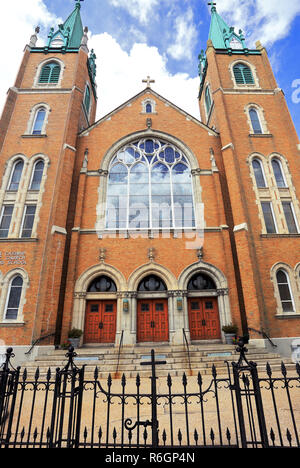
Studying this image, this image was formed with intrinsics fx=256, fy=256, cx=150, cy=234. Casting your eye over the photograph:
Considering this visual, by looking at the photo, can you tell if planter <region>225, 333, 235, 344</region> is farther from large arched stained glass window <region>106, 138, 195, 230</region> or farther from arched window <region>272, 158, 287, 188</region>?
arched window <region>272, 158, 287, 188</region>

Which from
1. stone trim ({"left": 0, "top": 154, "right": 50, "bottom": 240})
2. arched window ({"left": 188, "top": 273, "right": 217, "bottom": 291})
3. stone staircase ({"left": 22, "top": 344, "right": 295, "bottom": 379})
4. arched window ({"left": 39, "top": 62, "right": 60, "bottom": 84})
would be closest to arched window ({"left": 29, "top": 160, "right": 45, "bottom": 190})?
stone trim ({"left": 0, "top": 154, "right": 50, "bottom": 240})

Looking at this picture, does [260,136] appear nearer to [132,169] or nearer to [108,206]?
[132,169]

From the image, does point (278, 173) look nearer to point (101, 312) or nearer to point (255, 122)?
point (255, 122)

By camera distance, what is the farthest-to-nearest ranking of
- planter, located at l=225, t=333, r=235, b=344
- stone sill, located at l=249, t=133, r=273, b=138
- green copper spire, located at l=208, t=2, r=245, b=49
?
green copper spire, located at l=208, t=2, r=245, b=49 → stone sill, located at l=249, t=133, r=273, b=138 → planter, located at l=225, t=333, r=235, b=344

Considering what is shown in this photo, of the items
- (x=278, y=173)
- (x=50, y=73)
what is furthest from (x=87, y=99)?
(x=278, y=173)

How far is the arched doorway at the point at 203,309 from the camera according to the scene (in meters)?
13.7

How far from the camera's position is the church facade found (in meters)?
13.4

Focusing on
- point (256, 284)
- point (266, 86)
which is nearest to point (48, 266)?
point (256, 284)

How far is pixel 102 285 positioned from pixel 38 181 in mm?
7718

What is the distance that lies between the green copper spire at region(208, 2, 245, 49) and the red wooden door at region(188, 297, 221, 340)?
71.7 feet

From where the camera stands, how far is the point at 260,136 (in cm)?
1736

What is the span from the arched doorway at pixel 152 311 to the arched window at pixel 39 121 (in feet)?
41.2

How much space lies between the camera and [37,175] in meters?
16.2
